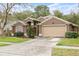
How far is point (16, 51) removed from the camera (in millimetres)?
6664

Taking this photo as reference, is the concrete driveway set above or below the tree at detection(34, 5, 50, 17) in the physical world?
below

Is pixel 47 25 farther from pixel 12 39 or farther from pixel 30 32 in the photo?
pixel 12 39

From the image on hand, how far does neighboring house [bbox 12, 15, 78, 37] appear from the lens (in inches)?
265

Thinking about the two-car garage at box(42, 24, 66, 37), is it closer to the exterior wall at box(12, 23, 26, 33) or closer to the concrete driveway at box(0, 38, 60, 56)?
the concrete driveway at box(0, 38, 60, 56)

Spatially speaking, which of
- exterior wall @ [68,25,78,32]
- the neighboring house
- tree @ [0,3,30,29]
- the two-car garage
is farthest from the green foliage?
exterior wall @ [68,25,78,32]

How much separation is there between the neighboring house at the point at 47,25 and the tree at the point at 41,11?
0.07 metres

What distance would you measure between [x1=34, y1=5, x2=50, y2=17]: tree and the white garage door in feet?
0.71

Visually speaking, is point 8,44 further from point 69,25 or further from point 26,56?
point 69,25

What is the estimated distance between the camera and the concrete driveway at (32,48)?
6.64m

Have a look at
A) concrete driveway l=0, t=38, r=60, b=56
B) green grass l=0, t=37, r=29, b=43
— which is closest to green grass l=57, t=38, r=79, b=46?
concrete driveway l=0, t=38, r=60, b=56

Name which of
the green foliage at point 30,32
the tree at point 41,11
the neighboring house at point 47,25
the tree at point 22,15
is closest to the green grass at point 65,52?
the neighboring house at point 47,25

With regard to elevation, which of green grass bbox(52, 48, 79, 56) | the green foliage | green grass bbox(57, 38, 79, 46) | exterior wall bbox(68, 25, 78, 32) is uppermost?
exterior wall bbox(68, 25, 78, 32)

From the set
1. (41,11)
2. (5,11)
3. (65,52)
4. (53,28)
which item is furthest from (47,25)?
(5,11)

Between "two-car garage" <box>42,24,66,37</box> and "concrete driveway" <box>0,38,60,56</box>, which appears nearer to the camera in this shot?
"concrete driveway" <box>0,38,60,56</box>
